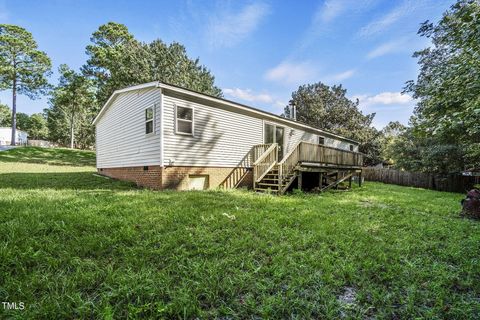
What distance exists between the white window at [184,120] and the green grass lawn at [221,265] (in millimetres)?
4130

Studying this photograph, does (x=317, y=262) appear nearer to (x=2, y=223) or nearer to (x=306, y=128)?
(x=2, y=223)

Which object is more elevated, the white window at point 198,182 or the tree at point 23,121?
the tree at point 23,121

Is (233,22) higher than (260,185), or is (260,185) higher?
(233,22)

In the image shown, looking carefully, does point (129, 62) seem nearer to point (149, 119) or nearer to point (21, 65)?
point (21, 65)

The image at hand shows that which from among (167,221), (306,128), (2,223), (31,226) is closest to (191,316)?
(167,221)

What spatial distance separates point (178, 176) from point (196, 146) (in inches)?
52.6

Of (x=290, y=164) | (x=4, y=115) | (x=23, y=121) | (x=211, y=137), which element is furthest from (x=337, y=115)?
(x=4, y=115)

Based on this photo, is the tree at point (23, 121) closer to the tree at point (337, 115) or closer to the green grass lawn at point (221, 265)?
the tree at point (337, 115)

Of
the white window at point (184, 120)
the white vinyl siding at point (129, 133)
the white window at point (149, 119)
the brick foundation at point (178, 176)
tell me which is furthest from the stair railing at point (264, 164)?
the white window at point (149, 119)

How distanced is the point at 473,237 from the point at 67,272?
6.78 metres

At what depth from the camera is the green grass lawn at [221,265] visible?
7.35 feet

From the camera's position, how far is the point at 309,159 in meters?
9.72

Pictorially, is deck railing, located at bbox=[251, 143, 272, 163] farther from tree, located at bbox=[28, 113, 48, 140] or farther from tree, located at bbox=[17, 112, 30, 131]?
tree, located at bbox=[17, 112, 30, 131]

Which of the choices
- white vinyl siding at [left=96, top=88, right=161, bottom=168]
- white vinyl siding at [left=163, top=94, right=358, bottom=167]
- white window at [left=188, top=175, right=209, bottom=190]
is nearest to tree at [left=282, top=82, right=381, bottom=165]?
white vinyl siding at [left=163, top=94, right=358, bottom=167]
